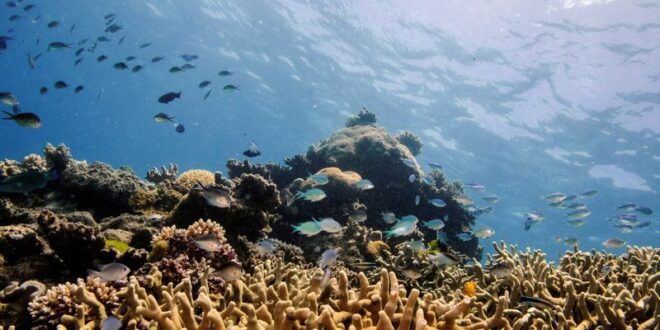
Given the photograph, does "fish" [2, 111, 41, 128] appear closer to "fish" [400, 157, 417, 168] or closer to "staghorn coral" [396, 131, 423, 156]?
"fish" [400, 157, 417, 168]

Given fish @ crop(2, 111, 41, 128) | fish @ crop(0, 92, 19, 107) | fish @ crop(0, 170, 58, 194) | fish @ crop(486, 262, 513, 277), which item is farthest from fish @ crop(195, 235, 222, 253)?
fish @ crop(0, 92, 19, 107)

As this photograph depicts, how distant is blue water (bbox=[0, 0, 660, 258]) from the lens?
21.1 meters

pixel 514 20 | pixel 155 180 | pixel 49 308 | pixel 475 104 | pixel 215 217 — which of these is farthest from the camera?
pixel 475 104

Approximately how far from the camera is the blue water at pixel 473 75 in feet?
69.3

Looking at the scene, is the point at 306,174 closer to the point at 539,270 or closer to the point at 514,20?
the point at 539,270

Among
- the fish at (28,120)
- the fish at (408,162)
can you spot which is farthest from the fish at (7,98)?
the fish at (408,162)

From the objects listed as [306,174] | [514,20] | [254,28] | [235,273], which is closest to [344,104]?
[254,28]

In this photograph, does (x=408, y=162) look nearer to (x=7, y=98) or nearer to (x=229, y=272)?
(x=229, y=272)

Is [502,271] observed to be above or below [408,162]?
below

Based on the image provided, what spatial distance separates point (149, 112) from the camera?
11944cm

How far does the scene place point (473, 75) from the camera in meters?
26.7

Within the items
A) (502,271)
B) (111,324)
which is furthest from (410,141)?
(111,324)

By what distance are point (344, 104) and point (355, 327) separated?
40.0 m

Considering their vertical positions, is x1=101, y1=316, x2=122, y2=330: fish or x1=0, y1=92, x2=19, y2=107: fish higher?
x1=101, y1=316, x2=122, y2=330: fish
